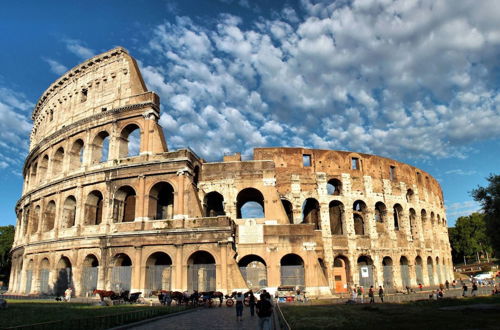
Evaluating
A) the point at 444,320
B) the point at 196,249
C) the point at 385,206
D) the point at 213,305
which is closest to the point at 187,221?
the point at 196,249

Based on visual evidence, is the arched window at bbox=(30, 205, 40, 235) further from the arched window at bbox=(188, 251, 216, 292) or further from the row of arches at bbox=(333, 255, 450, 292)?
the row of arches at bbox=(333, 255, 450, 292)

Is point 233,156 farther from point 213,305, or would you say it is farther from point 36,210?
point 36,210

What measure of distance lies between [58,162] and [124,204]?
8.76 meters

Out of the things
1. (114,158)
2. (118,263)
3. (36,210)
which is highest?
(114,158)

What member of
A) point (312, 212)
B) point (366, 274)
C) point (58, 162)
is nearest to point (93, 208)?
point (58, 162)

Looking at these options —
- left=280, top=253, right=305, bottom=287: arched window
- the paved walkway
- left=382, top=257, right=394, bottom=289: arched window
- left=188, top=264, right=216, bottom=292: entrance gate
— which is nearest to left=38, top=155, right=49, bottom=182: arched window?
left=188, top=264, right=216, bottom=292: entrance gate

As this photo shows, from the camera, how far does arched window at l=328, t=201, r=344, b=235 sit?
31.8 meters

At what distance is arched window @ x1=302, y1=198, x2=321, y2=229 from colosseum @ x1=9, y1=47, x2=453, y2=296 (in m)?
Result: 0.12

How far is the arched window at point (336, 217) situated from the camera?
31834mm

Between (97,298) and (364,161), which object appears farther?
(364,161)

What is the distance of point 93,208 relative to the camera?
27.5m

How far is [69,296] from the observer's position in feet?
74.4

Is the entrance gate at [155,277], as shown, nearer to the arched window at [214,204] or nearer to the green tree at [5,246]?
the arched window at [214,204]

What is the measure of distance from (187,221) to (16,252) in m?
19.3
